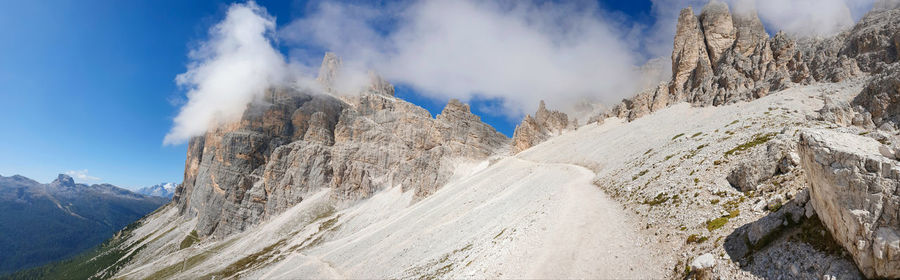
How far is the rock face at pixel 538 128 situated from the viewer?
109562 mm

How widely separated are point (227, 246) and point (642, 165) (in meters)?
160

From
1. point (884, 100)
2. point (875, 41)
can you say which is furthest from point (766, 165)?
point (875, 41)

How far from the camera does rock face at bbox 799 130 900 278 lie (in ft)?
33.1

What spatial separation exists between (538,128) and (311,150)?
109010 millimetres

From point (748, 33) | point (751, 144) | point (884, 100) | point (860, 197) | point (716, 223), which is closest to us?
point (860, 197)

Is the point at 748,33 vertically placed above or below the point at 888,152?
above

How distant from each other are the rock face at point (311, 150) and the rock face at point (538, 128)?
428 inches

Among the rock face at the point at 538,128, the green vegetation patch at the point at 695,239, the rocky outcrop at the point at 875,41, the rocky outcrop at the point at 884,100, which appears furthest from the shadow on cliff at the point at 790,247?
the rock face at the point at 538,128

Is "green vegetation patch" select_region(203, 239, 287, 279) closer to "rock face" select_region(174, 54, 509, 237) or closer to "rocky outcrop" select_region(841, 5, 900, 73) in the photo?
"rock face" select_region(174, 54, 509, 237)

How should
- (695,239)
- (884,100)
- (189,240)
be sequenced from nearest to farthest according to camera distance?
(695,239) → (884,100) → (189,240)

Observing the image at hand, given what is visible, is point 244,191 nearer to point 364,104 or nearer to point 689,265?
point 364,104

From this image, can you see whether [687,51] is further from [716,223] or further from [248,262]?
[248,262]

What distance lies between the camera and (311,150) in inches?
6629

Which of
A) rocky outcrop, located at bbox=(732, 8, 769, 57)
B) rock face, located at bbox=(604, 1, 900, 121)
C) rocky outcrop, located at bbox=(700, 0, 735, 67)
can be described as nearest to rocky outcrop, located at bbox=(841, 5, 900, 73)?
rock face, located at bbox=(604, 1, 900, 121)
